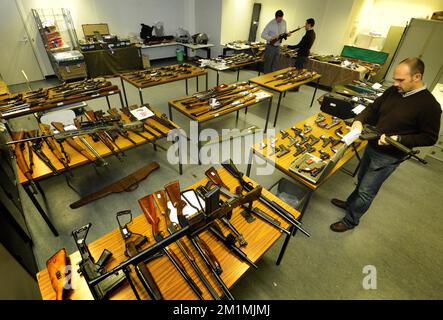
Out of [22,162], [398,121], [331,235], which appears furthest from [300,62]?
[22,162]

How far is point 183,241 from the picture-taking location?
63.2 inches

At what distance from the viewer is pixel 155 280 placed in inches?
54.4

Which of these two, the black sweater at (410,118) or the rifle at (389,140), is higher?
the black sweater at (410,118)

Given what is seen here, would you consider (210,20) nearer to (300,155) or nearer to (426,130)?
(300,155)

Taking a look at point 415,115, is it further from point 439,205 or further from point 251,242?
point 439,205

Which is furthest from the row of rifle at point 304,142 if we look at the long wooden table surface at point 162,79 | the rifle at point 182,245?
the long wooden table surface at point 162,79

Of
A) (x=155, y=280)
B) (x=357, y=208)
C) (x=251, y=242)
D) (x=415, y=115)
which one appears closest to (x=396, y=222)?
(x=357, y=208)

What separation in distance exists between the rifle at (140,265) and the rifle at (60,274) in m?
0.34

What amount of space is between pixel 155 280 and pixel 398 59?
8.70m

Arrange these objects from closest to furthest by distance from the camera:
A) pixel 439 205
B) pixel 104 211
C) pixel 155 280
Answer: pixel 155 280 < pixel 104 211 < pixel 439 205

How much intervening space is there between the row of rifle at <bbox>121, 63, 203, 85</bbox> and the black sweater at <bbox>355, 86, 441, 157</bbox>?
12.9ft

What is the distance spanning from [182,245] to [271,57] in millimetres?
6360

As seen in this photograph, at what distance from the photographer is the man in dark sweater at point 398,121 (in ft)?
6.07

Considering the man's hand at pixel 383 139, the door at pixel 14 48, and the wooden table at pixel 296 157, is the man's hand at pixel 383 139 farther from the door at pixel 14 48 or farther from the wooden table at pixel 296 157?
the door at pixel 14 48
